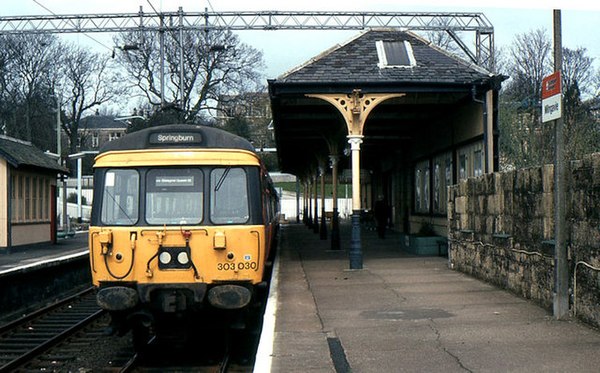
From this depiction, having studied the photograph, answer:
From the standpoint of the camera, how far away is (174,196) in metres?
9.82

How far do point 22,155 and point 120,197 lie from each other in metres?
17.1

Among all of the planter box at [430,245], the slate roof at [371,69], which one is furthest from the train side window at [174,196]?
the planter box at [430,245]

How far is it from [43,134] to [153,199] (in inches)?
1779

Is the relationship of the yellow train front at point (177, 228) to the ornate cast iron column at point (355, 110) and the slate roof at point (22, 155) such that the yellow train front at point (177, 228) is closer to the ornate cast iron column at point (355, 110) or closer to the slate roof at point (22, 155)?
the ornate cast iron column at point (355, 110)

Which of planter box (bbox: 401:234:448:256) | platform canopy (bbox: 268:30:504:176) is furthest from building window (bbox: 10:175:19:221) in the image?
planter box (bbox: 401:234:448:256)

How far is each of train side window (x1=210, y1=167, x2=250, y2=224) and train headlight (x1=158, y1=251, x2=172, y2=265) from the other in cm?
69

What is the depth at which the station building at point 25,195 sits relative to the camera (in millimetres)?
23938

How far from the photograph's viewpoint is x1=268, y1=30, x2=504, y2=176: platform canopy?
17.2 metres

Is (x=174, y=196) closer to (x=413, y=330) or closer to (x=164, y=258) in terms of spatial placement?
(x=164, y=258)

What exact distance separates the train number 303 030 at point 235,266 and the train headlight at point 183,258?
38 cm

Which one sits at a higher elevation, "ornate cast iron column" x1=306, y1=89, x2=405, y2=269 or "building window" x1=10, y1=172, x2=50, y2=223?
"ornate cast iron column" x1=306, y1=89, x2=405, y2=269

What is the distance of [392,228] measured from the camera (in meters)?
35.1

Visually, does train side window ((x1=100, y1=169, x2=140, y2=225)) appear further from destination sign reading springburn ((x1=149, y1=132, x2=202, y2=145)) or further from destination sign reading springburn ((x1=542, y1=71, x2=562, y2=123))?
destination sign reading springburn ((x1=542, y1=71, x2=562, y2=123))

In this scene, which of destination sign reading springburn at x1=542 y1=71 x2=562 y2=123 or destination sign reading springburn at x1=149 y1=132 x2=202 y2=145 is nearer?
destination sign reading springburn at x1=542 y1=71 x2=562 y2=123
